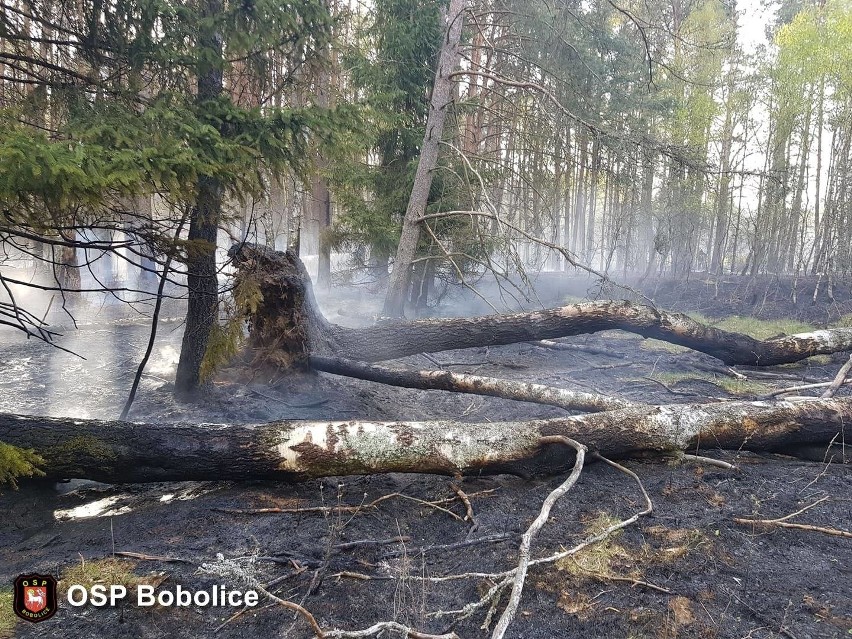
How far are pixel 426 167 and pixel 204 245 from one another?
22.1 ft

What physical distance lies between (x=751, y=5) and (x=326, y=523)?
29903mm

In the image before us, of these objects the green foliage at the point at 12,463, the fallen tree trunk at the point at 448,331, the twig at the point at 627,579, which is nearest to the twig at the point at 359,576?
the twig at the point at 627,579

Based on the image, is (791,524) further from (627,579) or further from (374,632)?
(374,632)

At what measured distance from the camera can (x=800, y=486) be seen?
11.8 ft

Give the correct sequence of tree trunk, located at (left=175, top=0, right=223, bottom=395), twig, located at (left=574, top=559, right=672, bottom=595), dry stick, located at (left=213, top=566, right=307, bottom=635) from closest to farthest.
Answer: dry stick, located at (left=213, top=566, right=307, bottom=635) < twig, located at (left=574, top=559, right=672, bottom=595) < tree trunk, located at (left=175, top=0, right=223, bottom=395)

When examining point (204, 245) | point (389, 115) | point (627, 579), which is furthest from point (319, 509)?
point (389, 115)

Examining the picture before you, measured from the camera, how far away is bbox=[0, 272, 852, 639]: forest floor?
7.40 feet

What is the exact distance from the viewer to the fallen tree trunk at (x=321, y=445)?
134 inches

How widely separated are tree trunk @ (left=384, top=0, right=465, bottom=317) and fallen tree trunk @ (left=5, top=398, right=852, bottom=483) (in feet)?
23.1

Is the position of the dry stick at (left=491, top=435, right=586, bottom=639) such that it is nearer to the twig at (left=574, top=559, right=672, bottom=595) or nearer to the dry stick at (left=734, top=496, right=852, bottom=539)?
the twig at (left=574, top=559, right=672, bottom=595)

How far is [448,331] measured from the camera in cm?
707

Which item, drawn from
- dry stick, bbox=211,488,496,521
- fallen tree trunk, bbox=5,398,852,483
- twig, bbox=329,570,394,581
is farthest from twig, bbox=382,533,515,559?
fallen tree trunk, bbox=5,398,852,483

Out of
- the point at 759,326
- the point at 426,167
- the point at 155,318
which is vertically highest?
the point at 426,167

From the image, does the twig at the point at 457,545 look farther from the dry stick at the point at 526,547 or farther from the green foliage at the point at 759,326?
the green foliage at the point at 759,326
